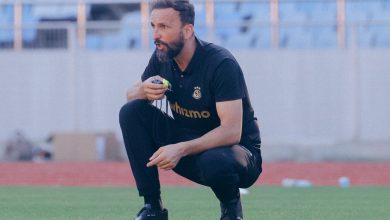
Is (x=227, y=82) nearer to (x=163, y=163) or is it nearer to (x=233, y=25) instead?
(x=163, y=163)

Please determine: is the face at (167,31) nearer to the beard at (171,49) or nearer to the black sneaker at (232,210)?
the beard at (171,49)

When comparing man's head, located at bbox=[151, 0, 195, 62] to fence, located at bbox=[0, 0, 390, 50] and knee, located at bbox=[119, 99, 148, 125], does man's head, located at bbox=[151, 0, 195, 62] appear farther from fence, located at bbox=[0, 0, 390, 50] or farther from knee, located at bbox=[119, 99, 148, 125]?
fence, located at bbox=[0, 0, 390, 50]

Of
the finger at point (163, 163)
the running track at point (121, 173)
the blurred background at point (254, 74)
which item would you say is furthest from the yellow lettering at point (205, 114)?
the blurred background at point (254, 74)

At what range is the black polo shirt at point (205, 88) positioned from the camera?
640 centimetres

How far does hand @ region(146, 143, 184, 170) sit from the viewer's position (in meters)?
6.18

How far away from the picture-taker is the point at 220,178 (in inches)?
247

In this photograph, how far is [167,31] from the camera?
636 cm

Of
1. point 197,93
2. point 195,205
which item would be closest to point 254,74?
point 195,205

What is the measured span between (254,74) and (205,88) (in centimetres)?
1552

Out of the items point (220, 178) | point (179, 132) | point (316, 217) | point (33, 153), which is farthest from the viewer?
point (33, 153)

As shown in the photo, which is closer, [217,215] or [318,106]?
[217,215]

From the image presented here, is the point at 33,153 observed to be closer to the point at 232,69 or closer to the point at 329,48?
the point at 329,48

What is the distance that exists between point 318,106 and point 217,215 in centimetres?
1345

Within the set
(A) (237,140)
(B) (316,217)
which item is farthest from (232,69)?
(B) (316,217)
